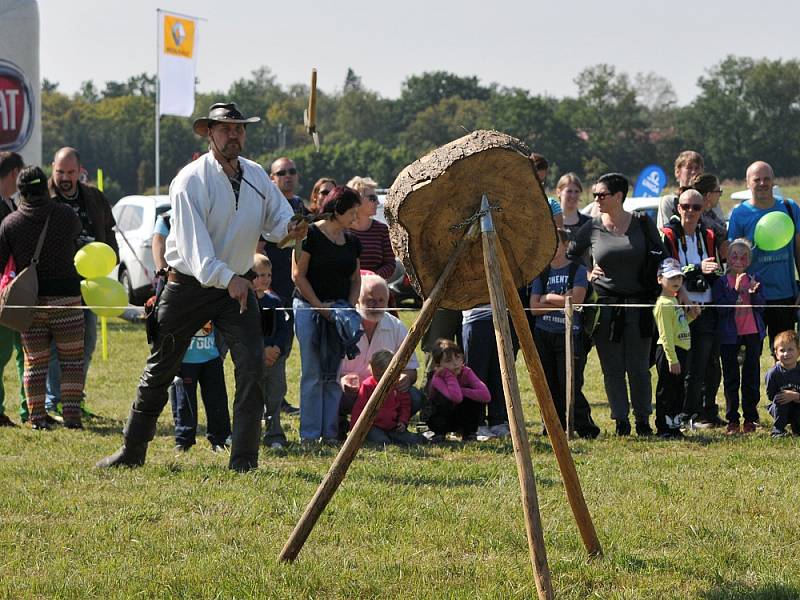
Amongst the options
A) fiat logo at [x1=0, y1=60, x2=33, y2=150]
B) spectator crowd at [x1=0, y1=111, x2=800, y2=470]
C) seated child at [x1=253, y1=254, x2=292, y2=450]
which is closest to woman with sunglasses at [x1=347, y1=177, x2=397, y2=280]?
spectator crowd at [x1=0, y1=111, x2=800, y2=470]

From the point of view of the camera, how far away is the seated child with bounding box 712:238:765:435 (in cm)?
950

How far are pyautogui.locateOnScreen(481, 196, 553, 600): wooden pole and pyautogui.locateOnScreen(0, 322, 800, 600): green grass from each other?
0.25 meters

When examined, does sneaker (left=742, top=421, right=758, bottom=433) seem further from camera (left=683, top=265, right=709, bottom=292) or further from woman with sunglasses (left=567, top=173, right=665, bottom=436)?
camera (left=683, top=265, right=709, bottom=292)

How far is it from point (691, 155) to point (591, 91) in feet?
301

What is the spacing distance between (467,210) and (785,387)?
472 centimetres

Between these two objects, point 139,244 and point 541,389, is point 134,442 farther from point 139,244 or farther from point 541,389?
point 139,244

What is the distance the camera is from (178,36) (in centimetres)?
2416

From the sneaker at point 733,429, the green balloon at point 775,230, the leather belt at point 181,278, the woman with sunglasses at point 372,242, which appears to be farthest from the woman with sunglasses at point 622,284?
the leather belt at point 181,278

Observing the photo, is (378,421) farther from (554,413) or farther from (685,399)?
(554,413)

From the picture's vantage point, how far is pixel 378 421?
8.80m

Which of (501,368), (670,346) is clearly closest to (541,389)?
(501,368)

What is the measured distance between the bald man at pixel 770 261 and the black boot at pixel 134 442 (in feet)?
16.7

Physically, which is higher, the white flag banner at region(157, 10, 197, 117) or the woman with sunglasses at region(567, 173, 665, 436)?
the white flag banner at region(157, 10, 197, 117)

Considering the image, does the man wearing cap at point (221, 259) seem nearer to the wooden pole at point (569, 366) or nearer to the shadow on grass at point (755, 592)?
the wooden pole at point (569, 366)
